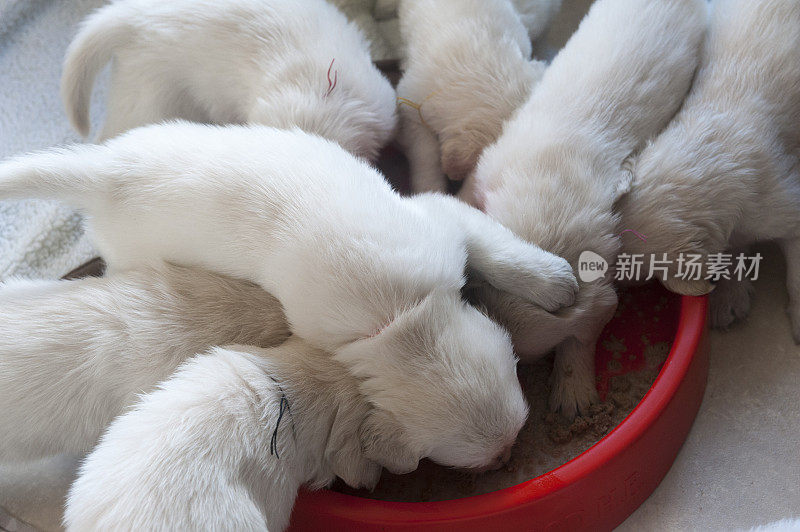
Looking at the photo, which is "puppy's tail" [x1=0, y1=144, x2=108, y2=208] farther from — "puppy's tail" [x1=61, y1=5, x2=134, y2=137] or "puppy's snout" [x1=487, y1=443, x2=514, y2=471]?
"puppy's snout" [x1=487, y1=443, x2=514, y2=471]

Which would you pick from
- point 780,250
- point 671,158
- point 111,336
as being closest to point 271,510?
point 111,336

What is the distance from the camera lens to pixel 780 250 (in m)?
2.09

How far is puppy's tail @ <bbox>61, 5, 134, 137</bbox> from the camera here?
6.43 ft

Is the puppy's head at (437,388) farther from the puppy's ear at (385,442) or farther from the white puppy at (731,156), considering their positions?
the white puppy at (731,156)

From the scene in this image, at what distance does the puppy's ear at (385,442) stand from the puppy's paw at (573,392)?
0.52 metres

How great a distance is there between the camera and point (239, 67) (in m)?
→ 1.94

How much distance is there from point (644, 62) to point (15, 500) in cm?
195

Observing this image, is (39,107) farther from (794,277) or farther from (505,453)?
(794,277)

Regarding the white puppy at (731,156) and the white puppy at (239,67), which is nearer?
the white puppy at (731,156)

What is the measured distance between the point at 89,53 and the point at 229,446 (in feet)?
4.14

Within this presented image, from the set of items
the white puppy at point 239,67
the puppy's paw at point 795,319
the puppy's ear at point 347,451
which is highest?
the white puppy at point 239,67

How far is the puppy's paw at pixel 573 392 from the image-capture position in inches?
70.5

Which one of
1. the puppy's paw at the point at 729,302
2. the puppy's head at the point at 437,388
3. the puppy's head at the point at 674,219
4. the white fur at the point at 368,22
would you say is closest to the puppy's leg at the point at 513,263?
the puppy's head at the point at 437,388

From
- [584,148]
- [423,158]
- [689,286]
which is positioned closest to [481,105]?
[423,158]
